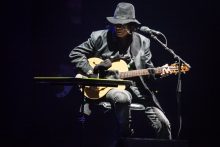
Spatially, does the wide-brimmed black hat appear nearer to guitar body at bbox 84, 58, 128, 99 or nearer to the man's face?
the man's face

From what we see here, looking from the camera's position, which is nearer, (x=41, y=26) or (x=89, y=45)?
(x=89, y=45)

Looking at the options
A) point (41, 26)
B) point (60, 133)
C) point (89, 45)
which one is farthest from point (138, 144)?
point (41, 26)

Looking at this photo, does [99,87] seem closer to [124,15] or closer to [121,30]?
[121,30]

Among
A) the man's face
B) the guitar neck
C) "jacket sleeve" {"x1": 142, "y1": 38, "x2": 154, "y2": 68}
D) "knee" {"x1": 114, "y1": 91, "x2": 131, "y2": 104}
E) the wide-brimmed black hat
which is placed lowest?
"knee" {"x1": 114, "y1": 91, "x2": 131, "y2": 104}

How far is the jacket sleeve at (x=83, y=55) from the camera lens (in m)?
6.06

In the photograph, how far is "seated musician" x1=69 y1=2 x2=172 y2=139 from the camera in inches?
234

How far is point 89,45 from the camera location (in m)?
6.24

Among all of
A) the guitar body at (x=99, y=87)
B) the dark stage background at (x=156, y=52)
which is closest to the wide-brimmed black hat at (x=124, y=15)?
the guitar body at (x=99, y=87)

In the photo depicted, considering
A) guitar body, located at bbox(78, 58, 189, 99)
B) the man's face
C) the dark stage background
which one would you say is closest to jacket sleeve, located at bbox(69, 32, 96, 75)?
guitar body, located at bbox(78, 58, 189, 99)

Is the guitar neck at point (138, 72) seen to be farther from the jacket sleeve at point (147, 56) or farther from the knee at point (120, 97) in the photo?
the knee at point (120, 97)

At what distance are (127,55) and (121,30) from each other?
339mm

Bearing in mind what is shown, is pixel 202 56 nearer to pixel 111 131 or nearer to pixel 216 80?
pixel 216 80

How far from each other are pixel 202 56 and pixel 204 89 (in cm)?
50

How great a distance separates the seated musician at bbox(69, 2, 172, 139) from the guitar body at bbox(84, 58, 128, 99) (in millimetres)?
14
